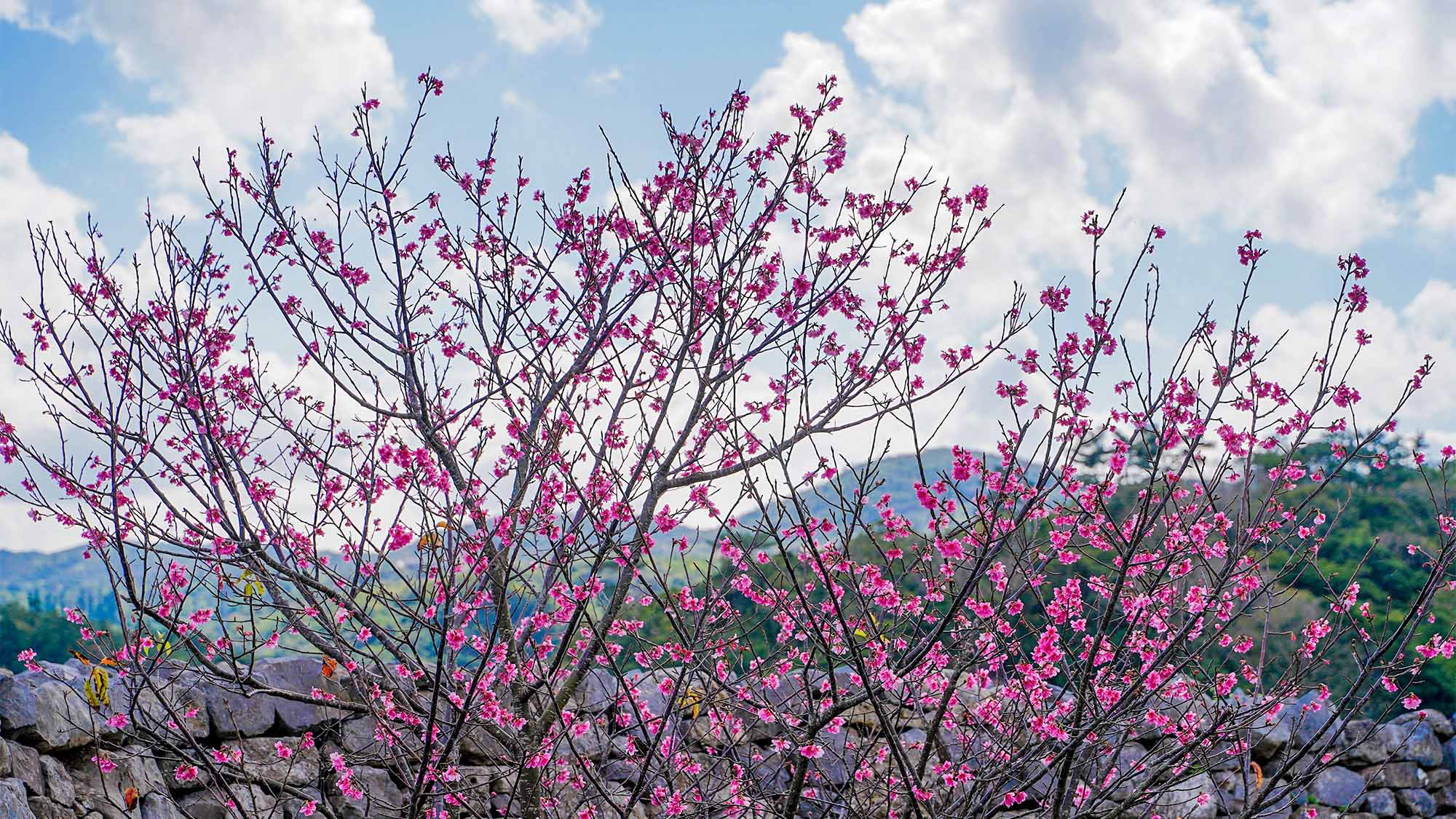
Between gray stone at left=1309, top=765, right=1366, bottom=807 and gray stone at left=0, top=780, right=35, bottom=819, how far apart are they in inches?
348

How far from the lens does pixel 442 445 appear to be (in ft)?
15.5

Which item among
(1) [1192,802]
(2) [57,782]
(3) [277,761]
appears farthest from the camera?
(1) [1192,802]

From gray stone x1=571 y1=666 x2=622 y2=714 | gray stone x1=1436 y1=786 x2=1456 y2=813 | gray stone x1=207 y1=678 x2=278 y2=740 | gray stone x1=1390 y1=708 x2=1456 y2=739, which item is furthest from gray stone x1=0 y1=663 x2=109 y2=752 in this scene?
gray stone x1=1436 y1=786 x2=1456 y2=813

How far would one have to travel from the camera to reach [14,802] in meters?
4.29

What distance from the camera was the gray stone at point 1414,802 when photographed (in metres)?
9.28

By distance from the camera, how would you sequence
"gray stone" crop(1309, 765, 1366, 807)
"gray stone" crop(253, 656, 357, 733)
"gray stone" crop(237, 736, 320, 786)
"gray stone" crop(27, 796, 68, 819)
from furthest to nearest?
"gray stone" crop(1309, 765, 1366, 807), "gray stone" crop(253, 656, 357, 733), "gray stone" crop(237, 736, 320, 786), "gray stone" crop(27, 796, 68, 819)

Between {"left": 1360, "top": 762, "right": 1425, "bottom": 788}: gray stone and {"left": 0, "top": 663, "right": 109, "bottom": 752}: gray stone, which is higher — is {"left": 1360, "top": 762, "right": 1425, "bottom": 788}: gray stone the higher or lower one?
the lower one

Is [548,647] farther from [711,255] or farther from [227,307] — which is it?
[227,307]

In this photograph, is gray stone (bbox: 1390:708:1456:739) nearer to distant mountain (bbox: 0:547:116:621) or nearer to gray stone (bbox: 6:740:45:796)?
gray stone (bbox: 6:740:45:796)

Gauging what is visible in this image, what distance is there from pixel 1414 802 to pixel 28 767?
33.2ft

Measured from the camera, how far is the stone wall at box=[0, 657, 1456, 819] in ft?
14.9

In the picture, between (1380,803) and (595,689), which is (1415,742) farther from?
(595,689)

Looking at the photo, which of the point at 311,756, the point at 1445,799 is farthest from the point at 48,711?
the point at 1445,799

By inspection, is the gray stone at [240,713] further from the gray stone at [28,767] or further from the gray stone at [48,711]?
the gray stone at [28,767]
